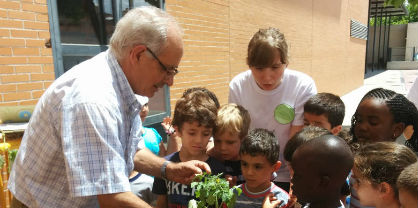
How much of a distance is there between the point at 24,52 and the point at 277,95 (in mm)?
2776

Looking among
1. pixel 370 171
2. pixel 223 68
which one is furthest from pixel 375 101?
pixel 223 68

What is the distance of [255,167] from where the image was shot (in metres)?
2.35

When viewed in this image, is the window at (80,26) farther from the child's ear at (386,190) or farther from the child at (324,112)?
the child's ear at (386,190)

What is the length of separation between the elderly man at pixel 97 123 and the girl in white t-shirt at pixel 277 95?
38.2 inches

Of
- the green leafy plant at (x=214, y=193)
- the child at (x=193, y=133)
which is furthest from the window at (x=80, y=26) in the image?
the green leafy plant at (x=214, y=193)

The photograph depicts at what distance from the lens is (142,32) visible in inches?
68.1

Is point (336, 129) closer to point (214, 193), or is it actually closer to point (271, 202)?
point (271, 202)

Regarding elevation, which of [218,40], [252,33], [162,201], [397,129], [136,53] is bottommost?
[162,201]

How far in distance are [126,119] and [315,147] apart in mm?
1118

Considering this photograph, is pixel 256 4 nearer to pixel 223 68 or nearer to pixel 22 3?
pixel 223 68

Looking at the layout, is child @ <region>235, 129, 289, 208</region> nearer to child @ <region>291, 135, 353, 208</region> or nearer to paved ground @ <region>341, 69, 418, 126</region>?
child @ <region>291, 135, 353, 208</region>

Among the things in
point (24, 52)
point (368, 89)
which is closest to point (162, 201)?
point (24, 52)

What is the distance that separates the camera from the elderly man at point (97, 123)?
148cm

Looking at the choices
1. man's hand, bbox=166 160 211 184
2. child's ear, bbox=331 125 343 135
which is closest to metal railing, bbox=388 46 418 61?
child's ear, bbox=331 125 343 135
